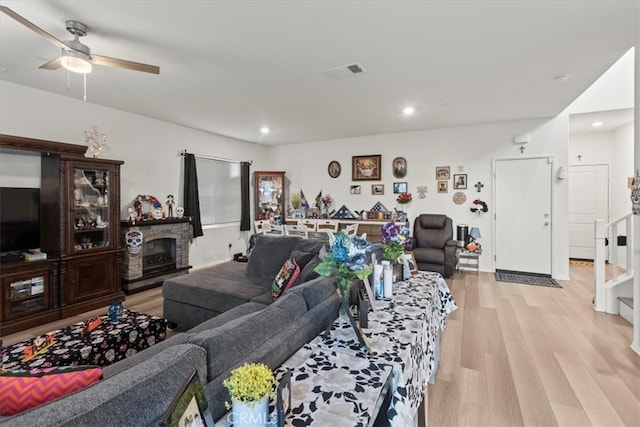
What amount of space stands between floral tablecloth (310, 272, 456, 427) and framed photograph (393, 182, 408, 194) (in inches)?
163

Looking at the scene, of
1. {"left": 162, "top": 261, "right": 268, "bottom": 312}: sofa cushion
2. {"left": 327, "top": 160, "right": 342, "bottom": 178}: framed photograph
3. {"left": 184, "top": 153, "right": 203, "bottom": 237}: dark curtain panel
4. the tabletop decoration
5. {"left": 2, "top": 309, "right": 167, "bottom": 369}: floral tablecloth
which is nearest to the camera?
{"left": 2, "top": 309, "right": 167, "bottom": 369}: floral tablecloth

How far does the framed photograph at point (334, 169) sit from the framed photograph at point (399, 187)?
4.28 feet

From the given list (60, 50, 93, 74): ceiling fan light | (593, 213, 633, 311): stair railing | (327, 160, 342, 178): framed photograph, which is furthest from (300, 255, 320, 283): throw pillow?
(327, 160, 342, 178): framed photograph

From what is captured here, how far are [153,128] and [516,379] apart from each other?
5644mm

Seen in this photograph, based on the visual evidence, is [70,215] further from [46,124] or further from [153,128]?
[153,128]

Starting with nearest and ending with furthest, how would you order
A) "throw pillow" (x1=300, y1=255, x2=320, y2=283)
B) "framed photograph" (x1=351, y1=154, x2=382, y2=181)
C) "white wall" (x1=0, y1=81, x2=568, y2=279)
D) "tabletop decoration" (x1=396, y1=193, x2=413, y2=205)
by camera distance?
"throw pillow" (x1=300, y1=255, x2=320, y2=283), "white wall" (x1=0, y1=81, x2=568, y2=279), "tabletop decoration" (x1=396, y1=193, x2=413, y2=205), "framed photograph" (x1=351, y1=154, x2=382, y2=181)

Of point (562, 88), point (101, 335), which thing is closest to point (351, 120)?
point (562, 88)

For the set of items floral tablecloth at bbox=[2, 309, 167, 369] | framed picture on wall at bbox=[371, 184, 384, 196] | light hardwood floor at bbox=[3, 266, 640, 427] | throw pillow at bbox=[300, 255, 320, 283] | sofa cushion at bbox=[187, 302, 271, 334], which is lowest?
light hardwood floor at bbox=[3, 266, 640, 427]

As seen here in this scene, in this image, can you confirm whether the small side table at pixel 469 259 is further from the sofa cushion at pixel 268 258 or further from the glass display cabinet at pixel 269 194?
the glass display cabinet at pixel 269 194

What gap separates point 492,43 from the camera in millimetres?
2562

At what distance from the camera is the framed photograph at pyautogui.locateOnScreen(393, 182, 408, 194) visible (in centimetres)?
598

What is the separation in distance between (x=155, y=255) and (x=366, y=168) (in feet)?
14.3

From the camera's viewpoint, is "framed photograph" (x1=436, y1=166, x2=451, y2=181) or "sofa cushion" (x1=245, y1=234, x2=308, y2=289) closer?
"sofa cushion" (x1=245, y1=234, x2=308, y2=289)

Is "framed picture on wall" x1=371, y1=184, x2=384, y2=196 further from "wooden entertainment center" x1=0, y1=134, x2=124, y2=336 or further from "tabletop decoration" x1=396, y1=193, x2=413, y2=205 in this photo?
"wooden entertainment center" x1=0, y1=134, x2=124, y2=336
